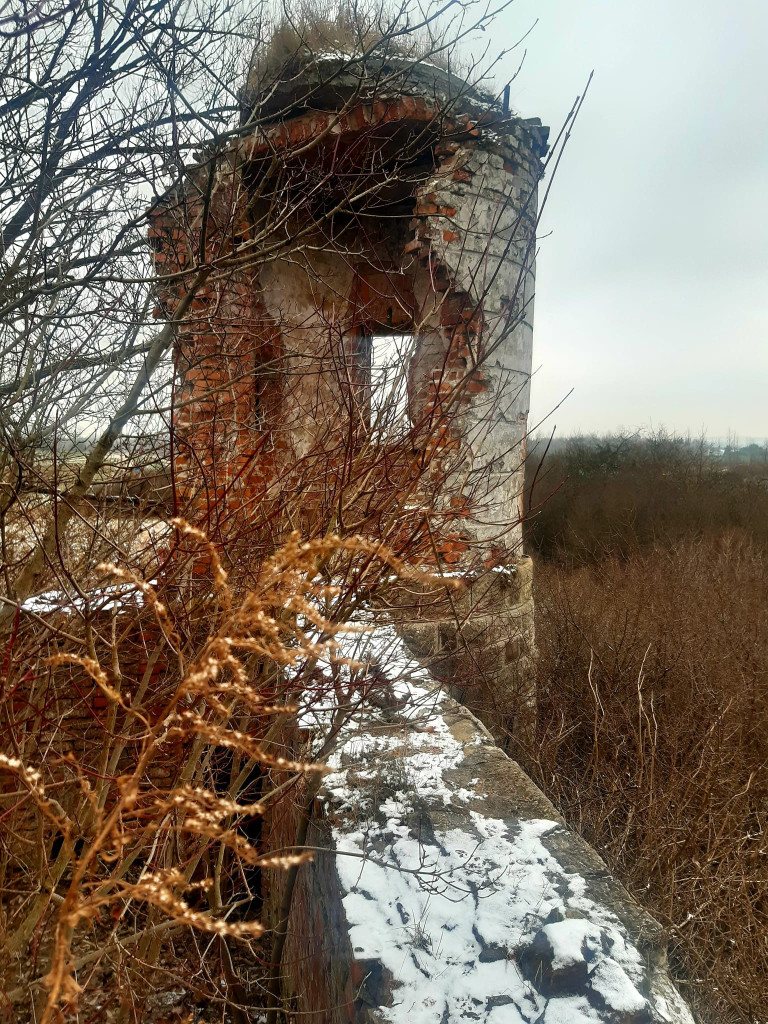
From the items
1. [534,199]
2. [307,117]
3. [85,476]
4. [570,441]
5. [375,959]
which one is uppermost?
[307,117]

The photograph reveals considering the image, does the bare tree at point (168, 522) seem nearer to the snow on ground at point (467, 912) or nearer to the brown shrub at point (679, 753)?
the snow on ground at point (467, 912)

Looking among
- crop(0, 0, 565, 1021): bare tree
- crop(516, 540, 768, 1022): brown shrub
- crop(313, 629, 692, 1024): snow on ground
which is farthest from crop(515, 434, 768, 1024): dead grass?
crop(0, 0, 565, 1021): bare tree

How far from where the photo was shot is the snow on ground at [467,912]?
142 cm

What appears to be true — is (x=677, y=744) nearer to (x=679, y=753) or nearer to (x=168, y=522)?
(x=679, y=753)

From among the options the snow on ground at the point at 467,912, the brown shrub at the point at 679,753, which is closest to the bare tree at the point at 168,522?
the snow on ground at the point at 467,912

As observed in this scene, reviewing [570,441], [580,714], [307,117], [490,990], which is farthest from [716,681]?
[570,441]

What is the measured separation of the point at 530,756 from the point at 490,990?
7.12 feet

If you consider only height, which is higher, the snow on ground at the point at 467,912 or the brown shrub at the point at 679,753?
the snow on ground at the point at 467,912

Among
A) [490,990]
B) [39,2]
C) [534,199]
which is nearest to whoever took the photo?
[490,990]

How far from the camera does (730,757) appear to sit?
3.42m

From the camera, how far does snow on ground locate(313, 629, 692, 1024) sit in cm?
142

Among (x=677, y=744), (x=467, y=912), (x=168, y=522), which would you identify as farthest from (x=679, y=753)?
(x=168, y=522)

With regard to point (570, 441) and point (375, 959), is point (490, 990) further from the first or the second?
point (570, 441)

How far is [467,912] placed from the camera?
5.50ft
